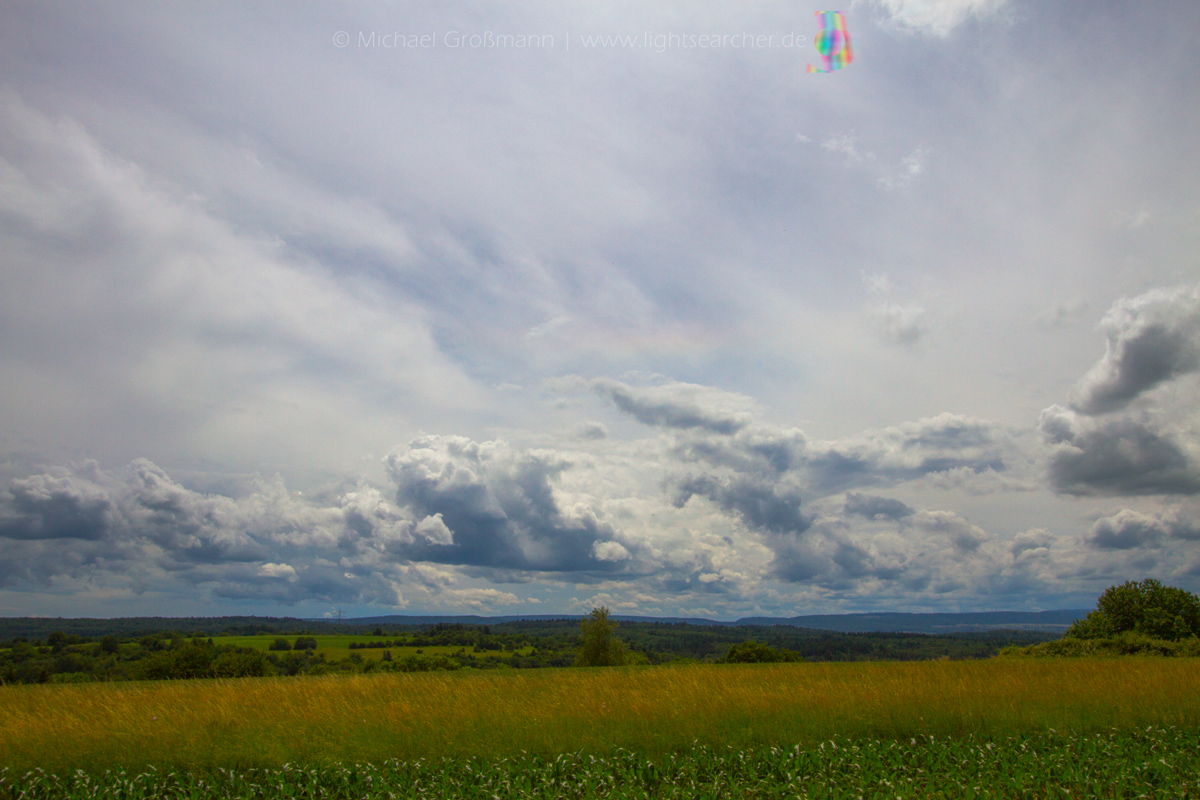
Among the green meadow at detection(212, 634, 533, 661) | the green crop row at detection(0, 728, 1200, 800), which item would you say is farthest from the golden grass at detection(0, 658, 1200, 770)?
the green meadow at detection(212, 634, 533, 661)

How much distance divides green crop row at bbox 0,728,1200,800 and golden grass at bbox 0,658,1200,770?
608 millimetres

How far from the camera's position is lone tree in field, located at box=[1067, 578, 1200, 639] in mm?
54844

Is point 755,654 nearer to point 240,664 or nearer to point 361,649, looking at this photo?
Result: point 240,664

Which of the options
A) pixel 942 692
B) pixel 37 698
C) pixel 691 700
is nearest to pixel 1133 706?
pixel 942 692

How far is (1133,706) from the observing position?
16.0 m

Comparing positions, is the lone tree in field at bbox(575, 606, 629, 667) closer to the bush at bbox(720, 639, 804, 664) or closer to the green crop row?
the bush at bbox(720, 639, 804, 664)

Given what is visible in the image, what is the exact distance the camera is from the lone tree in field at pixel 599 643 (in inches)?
2645

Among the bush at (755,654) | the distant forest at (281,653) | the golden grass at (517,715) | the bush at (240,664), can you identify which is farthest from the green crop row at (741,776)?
the bush at (755,654)

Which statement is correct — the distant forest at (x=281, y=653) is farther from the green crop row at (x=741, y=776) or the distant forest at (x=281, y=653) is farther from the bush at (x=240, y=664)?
the green crop row at (x=741, y=776)

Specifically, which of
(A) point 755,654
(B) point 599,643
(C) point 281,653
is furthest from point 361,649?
(A) point 755,654

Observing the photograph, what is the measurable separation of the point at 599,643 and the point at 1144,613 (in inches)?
2032

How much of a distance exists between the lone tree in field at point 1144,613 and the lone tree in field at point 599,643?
43.3 meters

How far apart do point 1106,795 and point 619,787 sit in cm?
854

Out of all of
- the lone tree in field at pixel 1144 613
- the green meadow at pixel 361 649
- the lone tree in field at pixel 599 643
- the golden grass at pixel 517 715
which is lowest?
the green meadow at pixel 361 649
